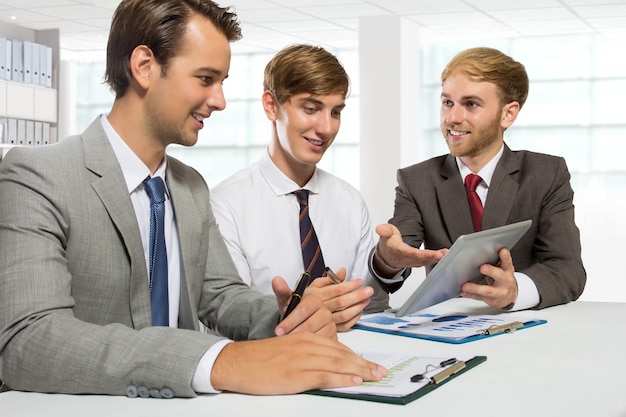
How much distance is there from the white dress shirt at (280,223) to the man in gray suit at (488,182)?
6.9 inches

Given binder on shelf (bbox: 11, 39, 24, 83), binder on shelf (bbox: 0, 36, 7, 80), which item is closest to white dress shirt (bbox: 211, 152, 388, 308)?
binder on shelf (bbox: 0, 36, 7, 80)

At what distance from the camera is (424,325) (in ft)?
6.56

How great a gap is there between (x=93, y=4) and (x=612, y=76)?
6251mm

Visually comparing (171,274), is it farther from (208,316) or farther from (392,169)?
(392,169)

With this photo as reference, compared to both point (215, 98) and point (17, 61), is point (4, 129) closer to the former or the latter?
point (17, 61)

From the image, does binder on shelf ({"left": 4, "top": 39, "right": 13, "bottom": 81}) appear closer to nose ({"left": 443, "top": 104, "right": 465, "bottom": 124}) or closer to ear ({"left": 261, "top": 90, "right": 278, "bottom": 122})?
ear ({"left": 261, "top": 90, "right": 278, "bottom": 122})

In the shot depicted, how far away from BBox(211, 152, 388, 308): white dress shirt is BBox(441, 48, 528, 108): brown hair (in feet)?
1.85

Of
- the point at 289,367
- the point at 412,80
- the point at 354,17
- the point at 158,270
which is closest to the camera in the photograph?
the point at 289,367

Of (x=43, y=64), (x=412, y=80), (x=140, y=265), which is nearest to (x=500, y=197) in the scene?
(x=140, y=265)

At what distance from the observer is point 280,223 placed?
2676 mm

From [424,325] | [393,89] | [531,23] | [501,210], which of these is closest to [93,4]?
[393,89]

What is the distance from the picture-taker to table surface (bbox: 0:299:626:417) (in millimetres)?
1235

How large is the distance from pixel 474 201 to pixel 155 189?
1.22 meters

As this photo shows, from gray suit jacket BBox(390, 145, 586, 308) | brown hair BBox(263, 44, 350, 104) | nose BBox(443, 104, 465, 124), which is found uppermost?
brown hair BBox(263, 44, 350, 104)
